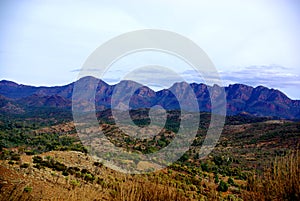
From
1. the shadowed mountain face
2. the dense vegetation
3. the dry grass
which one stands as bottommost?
the dense vegetation

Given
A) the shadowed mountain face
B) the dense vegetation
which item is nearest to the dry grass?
the dense vegetation

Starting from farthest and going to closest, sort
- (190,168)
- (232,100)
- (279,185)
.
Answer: (232,100)
(190,168)
(279,185)

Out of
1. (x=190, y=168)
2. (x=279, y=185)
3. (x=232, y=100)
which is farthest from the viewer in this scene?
(x=232, y=100)

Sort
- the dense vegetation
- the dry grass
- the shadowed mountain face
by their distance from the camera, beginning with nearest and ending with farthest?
the dry grass
the dense vegetation
the shadowed mountain face

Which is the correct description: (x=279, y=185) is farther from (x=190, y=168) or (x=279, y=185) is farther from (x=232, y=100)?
(x=232, y=100)

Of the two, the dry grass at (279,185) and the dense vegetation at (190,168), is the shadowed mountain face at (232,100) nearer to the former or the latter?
the dense vegetation at (190,168)

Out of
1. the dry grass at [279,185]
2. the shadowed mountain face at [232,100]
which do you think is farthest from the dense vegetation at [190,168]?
the shadowed mountain face at [232,100]

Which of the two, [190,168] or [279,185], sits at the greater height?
[279,185]

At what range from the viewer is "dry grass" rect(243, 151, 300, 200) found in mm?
6188

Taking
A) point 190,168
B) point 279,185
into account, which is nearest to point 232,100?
point 190,168

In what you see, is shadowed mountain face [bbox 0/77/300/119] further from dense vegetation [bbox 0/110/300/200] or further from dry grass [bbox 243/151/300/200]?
dry grass [bbox 243/151/300/200]

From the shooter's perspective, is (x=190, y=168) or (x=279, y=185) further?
(x=190, y=168)

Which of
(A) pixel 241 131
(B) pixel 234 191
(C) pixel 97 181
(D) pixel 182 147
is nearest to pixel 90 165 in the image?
(C) pixel 97 181

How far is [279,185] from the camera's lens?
6375 millimetres
